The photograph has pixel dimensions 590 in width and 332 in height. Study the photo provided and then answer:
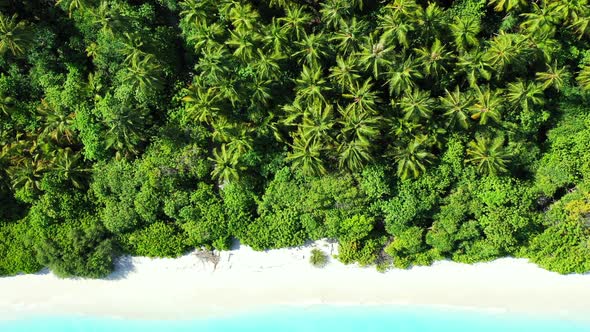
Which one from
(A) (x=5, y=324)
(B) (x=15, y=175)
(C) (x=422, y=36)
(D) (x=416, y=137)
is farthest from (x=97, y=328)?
(C) (x=422, y=36)

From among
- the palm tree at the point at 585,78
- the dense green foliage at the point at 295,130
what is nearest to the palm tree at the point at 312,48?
the dense green foliage at the point at 295,130

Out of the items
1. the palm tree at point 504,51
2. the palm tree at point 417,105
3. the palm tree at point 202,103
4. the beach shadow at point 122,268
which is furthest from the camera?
the beach shadow at point 122,268

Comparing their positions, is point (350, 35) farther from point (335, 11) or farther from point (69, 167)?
point (69, 167)

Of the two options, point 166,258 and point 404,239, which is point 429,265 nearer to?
point 404,239

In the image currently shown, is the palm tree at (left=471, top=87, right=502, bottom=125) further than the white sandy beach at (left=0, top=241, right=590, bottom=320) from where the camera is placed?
No

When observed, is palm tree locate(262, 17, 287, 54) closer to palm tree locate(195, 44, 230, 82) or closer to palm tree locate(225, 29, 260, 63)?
palm tree locate(225, 29, 260, 63)

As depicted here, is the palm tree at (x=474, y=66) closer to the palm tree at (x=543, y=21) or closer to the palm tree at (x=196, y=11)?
the palm tree at (x=543, y=21)

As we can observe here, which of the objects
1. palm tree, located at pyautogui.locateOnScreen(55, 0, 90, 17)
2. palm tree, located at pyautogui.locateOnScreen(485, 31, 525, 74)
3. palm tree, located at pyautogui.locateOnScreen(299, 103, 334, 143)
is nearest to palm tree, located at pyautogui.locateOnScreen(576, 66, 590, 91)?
palm tree, located at pyautogui.locateOnScreen(485, 31, 525, 74)
